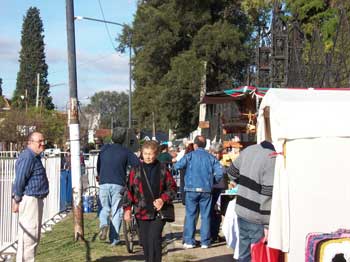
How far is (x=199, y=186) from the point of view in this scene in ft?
32.2

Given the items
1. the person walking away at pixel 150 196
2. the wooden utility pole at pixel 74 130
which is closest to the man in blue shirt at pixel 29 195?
the person walking away at pixel 150 196

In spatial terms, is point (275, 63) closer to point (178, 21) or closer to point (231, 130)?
point (231, 130)

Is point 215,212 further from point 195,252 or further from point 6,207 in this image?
point 6,207

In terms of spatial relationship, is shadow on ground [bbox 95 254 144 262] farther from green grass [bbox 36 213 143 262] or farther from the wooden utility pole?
the wooden utility pole

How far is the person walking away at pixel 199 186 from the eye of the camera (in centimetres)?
981

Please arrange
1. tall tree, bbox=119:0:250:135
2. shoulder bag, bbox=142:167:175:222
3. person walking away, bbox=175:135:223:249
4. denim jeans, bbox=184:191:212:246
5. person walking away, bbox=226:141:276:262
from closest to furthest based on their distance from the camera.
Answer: person walking away, bbox=226:141:276:262 < shoulder bag, bbox=142:167:175:222 < person walking away, bbox=175:135:223:249 < denim jeans, bbox=184:191:212:246 < tall tree, bbox=119:0:250:135

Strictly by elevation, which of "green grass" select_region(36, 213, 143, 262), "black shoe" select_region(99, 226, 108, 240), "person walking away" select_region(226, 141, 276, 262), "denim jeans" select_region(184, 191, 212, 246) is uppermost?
"person walking away" select_region(226, 141, 276, 262)

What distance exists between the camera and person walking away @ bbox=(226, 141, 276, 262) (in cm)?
592

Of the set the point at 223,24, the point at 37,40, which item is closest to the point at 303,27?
the point at 223,24

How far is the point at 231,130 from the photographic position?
1345 centimetres

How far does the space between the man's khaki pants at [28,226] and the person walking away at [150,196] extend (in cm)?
117

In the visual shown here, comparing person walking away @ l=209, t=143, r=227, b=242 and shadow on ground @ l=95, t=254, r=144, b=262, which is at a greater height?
person walking away @ l=209, t=143, r=227, b=242

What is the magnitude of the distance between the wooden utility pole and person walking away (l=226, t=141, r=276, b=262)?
4.67 meters

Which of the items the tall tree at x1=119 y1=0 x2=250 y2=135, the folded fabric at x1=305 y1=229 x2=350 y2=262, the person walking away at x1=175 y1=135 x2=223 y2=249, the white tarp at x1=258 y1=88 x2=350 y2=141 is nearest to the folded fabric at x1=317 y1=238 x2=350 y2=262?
the folded fabric at x1=305 y1=229 x2=350 y2=262
